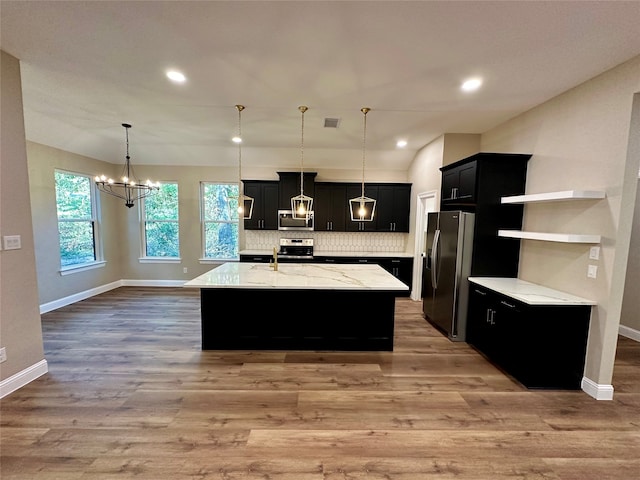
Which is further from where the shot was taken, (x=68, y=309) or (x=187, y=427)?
(x=68, y=309)

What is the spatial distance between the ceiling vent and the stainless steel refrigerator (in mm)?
1960

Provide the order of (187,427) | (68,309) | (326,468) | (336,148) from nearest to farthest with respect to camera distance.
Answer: (326,468)
(187,427)
(68,309)
(336,148)

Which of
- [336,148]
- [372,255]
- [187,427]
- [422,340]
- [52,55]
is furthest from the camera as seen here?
[372,255]

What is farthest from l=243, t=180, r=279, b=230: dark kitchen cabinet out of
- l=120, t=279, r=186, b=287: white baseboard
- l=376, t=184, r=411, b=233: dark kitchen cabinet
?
l=376, t=184, r=411, b=233: dark kitchen cabinet

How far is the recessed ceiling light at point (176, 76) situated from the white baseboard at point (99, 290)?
169 inches

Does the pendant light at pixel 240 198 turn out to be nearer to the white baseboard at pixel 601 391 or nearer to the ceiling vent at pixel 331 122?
the ceiling vent at pixel 331 122

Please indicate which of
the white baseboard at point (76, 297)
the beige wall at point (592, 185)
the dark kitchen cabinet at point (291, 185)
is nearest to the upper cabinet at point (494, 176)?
the beige wall at point (592, 185)

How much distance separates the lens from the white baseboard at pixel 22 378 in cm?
236

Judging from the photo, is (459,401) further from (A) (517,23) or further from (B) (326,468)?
(A) (517,23)

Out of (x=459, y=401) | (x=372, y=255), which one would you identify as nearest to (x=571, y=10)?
(x=459, y=401)

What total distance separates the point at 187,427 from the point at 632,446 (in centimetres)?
324

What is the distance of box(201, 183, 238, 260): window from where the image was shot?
20.1ft

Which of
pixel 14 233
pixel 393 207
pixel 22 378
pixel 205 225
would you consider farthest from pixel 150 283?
pixel 393 207

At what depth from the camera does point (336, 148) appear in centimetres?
524
